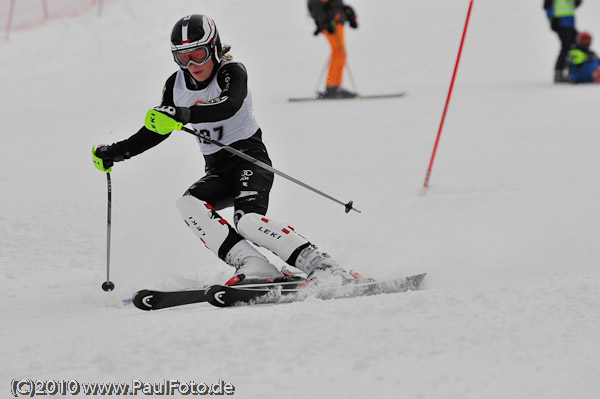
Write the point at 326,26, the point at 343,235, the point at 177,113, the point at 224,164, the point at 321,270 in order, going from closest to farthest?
the point at 177,113, the point at 321,270, the point at 224,164, the point at 343,235, the point at 326,26

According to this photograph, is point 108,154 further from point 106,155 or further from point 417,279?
point 417,279

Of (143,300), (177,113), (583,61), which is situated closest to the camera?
(143,300)

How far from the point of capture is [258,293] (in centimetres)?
369

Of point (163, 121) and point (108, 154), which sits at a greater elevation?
point (163, 121)

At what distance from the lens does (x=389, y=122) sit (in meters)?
9.40

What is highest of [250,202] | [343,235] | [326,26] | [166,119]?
[326,26]

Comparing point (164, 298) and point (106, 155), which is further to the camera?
point (106, 155)

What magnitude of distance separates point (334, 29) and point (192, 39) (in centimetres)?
747

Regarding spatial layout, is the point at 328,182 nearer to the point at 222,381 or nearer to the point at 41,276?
A: the point at 41,276

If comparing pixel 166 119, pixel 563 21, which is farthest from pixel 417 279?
pixel 563 21

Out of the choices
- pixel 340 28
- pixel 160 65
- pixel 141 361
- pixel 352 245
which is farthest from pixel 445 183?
pixel 160 65

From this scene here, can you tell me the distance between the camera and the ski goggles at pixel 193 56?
4.02 metres

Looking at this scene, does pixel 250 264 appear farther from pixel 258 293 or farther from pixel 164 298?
pixel 164 298

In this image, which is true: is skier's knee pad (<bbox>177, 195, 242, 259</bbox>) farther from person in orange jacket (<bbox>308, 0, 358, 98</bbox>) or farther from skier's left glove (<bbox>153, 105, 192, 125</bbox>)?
person in orange jacket (<bbox>308, 0, 358, 98</bbox>)
